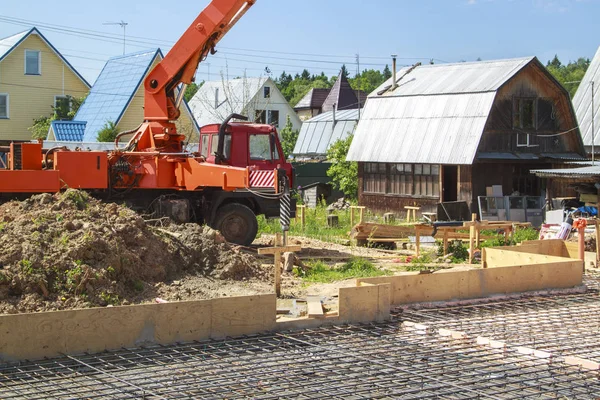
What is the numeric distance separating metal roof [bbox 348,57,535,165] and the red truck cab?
8876mm

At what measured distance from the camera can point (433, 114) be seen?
86.1 feet

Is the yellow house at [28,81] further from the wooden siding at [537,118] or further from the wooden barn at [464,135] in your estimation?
the wooden siding at [537,118]

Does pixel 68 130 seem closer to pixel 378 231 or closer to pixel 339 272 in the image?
pixel 378 231

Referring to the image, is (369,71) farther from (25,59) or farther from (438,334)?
(438,334)

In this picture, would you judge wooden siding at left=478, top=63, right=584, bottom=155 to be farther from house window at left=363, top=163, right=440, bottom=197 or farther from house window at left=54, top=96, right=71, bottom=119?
house window at left=54, top=96, right=71, bottom=119

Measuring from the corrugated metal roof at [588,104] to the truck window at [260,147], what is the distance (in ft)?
55.0

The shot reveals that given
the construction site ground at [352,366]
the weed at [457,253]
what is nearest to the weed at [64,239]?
the construction site ground at [352,366]

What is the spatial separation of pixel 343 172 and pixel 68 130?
11.9 m

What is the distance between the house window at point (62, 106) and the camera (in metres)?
38.8

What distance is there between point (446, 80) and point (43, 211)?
1754 centimetres

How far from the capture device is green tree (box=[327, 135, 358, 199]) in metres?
31.1

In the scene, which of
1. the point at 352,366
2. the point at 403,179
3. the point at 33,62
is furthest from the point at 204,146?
the point at 33,62

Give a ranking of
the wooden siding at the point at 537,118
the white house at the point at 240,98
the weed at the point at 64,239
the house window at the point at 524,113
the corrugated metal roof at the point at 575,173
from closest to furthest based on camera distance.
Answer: the weed at the point at 64,239, the corrugated metal roof at the point at 575,173, the wooden siding at the point at 537,118, the house window at the point at 524,113, the white house at the point at 240,98

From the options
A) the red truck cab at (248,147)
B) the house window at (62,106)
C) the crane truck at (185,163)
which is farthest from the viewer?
the house window at (62,106)
